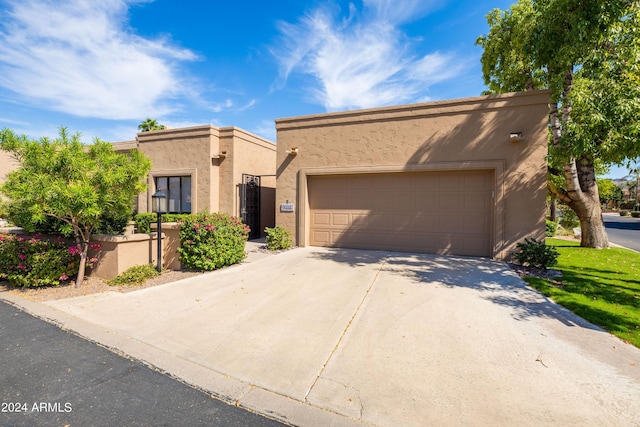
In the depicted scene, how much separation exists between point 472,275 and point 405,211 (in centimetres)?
332

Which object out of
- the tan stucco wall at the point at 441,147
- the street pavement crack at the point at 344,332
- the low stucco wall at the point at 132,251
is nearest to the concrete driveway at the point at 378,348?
the street pavement crack at the point at 344,332

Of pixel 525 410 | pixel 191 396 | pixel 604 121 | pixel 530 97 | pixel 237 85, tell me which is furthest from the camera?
pixel 237 85

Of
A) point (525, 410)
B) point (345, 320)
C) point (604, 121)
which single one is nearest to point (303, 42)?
point (604, 121)

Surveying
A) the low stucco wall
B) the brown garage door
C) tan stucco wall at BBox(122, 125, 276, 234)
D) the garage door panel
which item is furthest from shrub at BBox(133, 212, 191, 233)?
the garage door panel

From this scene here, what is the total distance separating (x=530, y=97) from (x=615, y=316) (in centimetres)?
635

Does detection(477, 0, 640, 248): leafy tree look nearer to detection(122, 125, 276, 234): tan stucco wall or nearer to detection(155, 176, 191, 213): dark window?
detection(122, 125, 276, 234): tan stucco wall

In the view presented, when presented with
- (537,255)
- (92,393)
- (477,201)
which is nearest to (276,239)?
(477,201)

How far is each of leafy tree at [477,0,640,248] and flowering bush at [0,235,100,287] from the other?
477 inches

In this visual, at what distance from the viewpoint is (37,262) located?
20.3 feet

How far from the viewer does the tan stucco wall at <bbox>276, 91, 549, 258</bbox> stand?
8.19m

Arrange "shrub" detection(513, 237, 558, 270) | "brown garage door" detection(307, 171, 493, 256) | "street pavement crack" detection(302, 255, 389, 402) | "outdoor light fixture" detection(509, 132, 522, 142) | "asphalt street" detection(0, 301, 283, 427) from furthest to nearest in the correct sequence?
"brown garage door" detection(307, 171, 493, 256) → "outdoor light fixture" detection(509, 132, 522, 142) → "shrub" detection(513, 237, 558, 270) → "street pavement crack" detection(302, 255, 389, 402) → "asphalt street" detection(0, 301, 283, 427)

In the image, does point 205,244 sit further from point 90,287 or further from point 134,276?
point 90,287

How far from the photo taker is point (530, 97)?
320 inches

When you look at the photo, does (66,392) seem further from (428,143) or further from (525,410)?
(428,143)
